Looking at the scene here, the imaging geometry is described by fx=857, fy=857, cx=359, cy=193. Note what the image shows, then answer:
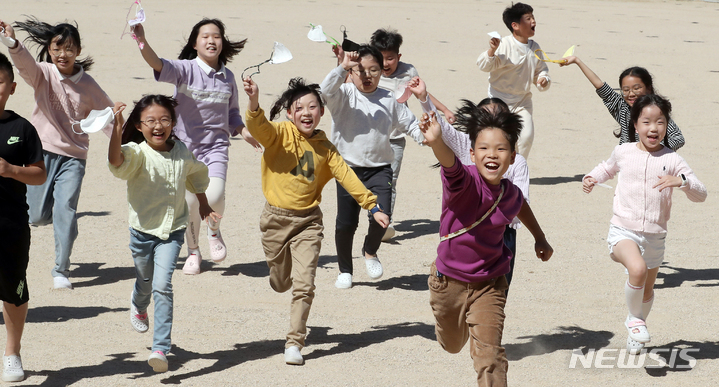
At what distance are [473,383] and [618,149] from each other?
1780mm

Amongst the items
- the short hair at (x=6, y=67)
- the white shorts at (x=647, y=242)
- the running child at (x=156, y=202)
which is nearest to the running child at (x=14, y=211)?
the short hair at (x=6, y=67)

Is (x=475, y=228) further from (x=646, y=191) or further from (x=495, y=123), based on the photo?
(x=646, y=191)

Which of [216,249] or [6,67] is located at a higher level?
[6,67]

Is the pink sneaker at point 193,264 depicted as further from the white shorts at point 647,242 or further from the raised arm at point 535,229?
the white shorts at point 647,242

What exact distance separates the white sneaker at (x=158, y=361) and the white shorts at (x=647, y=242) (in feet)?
9.28

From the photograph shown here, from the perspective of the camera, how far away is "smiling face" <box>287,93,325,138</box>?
5.32m

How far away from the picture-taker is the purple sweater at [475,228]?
4.23 meters

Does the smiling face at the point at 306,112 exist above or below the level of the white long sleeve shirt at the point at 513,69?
below

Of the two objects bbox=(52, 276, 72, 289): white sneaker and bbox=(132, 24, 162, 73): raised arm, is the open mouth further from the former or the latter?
bbox=(52, 276, 72, 289): white sneaker

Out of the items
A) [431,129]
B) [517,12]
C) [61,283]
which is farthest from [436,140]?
[517,12]

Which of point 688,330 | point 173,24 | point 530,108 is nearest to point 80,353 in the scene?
point 688,330

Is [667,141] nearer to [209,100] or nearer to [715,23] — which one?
[209,100]

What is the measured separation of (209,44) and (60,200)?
163 centimetres

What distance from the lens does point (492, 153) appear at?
421cm
